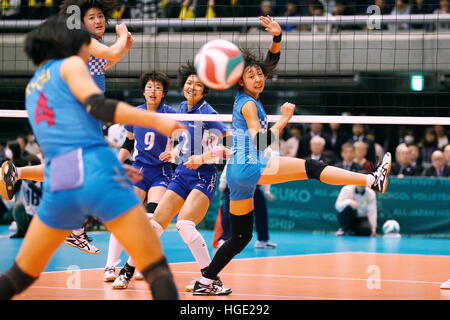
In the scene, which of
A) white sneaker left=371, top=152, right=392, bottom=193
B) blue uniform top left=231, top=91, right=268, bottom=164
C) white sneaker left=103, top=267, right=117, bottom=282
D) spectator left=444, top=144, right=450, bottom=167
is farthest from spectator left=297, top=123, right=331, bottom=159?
blue uniform top left=231, top=91, right=268, bottom=164

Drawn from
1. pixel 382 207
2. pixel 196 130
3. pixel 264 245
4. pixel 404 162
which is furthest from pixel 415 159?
pixel 196 130

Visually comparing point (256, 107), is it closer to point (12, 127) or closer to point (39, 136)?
point (39, 136)

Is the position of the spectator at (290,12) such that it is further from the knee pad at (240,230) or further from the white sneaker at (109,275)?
the knee pad at (240,230)

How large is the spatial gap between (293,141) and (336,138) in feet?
2.83

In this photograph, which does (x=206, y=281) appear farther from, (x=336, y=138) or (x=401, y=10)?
(x=401, y=10)

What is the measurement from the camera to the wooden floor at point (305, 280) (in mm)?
6859

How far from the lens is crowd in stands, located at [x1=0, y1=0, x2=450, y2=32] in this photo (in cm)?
1487

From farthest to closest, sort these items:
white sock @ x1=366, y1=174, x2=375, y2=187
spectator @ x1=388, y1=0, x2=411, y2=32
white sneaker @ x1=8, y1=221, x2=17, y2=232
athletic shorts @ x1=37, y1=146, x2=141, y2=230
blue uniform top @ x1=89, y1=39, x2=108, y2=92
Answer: spectator @ x1=388, y1=0, x2=411, y2=32
white sneaker @ x1=8, y1=221, x2=17, y2=232
blue uniform top @ x1=89, y1=39, x2=108, y2=92
white sock @ x1=366, y1=174, x2=375, y2=187
athletic shorts @ x1=37, y1=146, x2=141, y2=230

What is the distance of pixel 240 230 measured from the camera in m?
6.70

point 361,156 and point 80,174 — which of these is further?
point 361,156

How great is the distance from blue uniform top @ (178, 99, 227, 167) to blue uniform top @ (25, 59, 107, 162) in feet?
10.2

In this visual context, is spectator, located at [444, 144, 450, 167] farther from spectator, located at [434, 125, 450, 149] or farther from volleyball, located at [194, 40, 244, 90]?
volleyball, located at [194, 40, 244, 90]

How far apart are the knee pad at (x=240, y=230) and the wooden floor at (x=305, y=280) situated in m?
0.46

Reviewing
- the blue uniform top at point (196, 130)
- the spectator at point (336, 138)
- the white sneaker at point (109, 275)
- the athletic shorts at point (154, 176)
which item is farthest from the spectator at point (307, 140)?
the white sneaker at point (109, 275)
